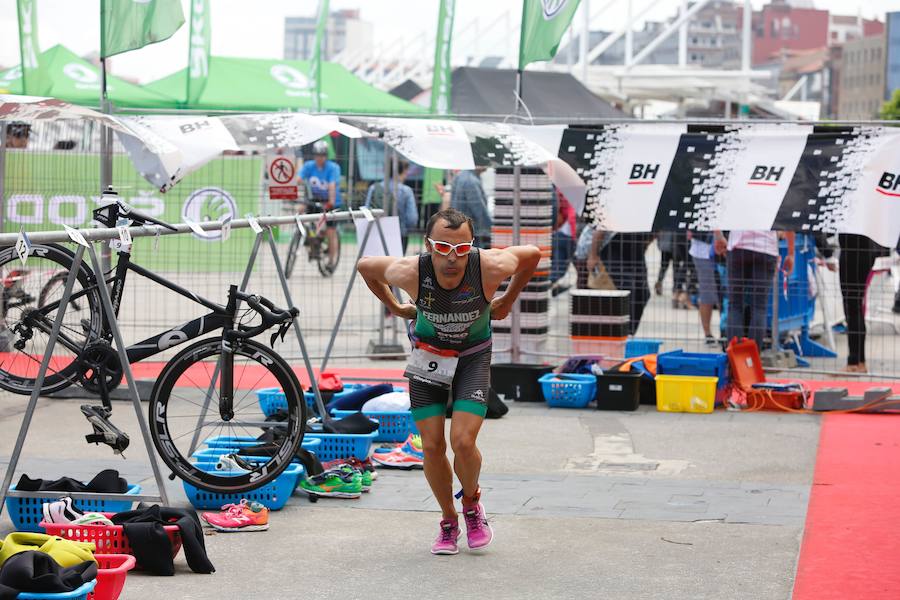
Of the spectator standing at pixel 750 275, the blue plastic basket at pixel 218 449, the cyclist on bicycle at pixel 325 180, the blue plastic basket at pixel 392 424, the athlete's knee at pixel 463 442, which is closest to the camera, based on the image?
the athlete's knee at pixel 463 442

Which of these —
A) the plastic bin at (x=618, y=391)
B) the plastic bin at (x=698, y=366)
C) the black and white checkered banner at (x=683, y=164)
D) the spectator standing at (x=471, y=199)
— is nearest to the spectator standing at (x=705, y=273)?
the black and white checkered banner at (x=683, y=164)

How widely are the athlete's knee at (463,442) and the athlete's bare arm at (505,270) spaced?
651 millimetres

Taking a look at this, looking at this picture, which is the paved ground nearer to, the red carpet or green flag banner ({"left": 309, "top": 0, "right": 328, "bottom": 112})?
the red carpet

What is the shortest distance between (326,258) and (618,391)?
1033 cm

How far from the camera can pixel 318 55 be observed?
26.5 meters

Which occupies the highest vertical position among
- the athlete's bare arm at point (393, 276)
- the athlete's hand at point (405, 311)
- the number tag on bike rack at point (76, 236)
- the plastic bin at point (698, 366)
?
the number tag on bike rack at point (76, 236)

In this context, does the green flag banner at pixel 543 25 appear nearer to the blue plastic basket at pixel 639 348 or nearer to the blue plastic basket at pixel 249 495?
the blue plastic basket at pixel 639 348

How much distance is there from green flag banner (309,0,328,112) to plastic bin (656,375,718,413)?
14.4m

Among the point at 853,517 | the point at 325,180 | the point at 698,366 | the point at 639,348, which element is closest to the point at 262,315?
the point at 853,517

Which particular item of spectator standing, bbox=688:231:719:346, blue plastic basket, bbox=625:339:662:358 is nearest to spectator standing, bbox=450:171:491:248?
spectator standing, bbox=688:231:719:346

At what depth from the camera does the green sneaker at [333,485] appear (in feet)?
24.8

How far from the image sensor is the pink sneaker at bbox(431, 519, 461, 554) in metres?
6.41

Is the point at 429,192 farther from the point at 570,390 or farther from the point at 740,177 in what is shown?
the point at 570,390

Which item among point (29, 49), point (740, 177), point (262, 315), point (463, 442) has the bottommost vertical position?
point (463, 442)
